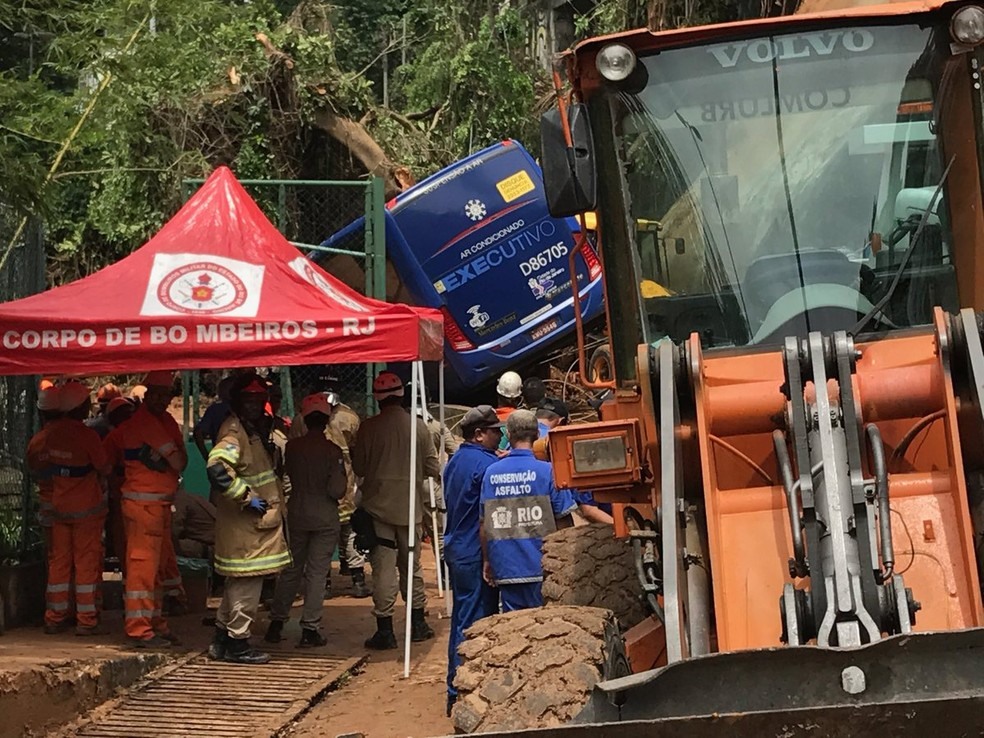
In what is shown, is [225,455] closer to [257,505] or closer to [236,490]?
[236,490]

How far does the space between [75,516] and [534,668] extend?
6.59m

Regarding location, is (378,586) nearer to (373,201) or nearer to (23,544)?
(23,544)

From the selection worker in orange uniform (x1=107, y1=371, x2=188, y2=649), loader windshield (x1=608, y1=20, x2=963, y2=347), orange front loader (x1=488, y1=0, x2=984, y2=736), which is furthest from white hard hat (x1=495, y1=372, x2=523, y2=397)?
loader windshield (x1=608, y1=20, x2=963, y2=347)

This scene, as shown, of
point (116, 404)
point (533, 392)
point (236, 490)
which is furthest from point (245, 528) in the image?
point (533, 392)

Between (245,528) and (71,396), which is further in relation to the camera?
(71,396)

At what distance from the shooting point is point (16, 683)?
27.0 ft

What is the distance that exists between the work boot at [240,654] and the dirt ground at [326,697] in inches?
15.9

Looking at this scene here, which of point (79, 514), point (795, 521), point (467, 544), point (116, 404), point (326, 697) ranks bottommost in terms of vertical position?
point (326, 697)

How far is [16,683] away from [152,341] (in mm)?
2300

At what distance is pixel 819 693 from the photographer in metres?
3.70

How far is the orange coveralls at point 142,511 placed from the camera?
403 inches

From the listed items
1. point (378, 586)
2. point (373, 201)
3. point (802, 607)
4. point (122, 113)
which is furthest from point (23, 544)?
point (802, 607)

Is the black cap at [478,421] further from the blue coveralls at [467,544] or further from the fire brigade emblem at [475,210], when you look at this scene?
the fire brigade emblem at [475,210]

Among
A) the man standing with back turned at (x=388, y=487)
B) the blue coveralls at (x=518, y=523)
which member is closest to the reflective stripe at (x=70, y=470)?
the man standing with back turned at (x=388, y=487)
